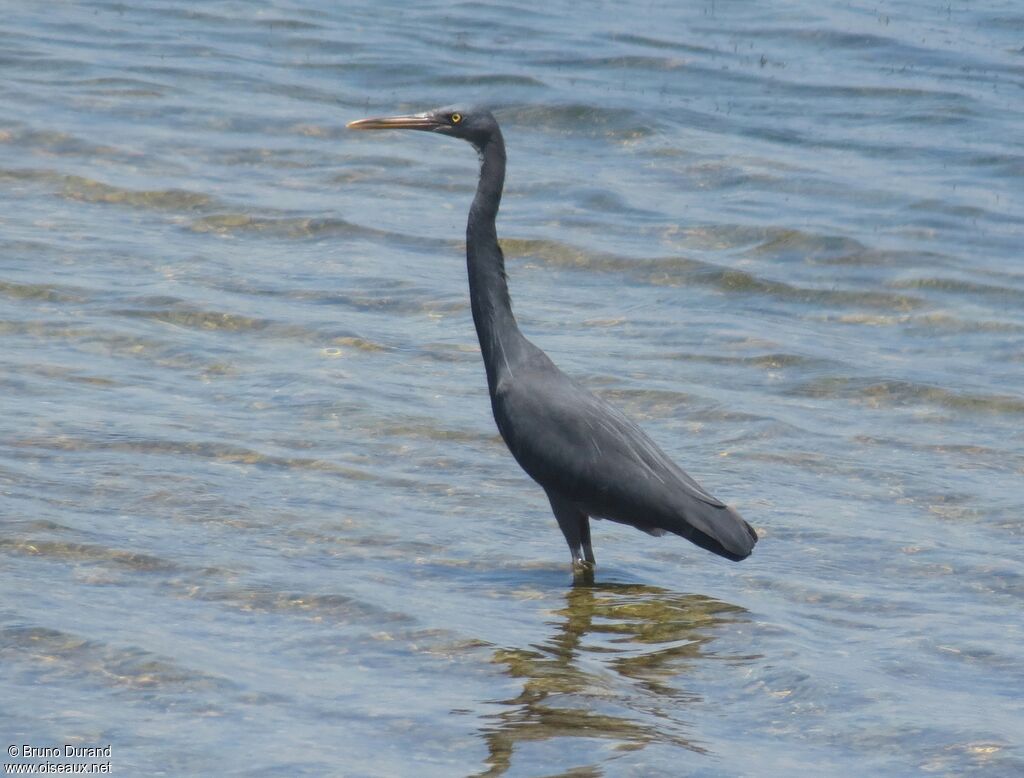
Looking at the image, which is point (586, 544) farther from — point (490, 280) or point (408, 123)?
point (408, 123)

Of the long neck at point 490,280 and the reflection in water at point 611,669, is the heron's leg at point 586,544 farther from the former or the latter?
the long neck at point 490,280

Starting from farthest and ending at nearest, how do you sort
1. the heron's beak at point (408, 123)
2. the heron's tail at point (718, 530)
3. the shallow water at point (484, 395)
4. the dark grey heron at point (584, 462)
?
Answer: 1. the heron's beak at point (408, 123)
2. the dark grey heron at point (584, 462)
3. the heron's tail at point (718, 530)
4. the shallow water at point (484, 395)

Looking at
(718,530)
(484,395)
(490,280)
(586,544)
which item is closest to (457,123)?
(490,280)

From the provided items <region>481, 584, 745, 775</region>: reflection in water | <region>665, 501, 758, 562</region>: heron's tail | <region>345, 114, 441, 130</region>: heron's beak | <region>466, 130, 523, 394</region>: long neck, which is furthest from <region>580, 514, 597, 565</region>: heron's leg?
<region>345, 114, 441, 130</region>: heron's beak

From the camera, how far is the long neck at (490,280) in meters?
7.85

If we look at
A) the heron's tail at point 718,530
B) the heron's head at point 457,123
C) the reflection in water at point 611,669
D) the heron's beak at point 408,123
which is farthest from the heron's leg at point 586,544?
the heron's beak at point 408,123

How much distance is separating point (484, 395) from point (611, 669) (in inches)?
147

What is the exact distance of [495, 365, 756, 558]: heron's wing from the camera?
735cm

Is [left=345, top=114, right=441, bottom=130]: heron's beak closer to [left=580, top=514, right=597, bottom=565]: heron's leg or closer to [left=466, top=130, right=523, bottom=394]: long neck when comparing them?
[left=466, top=130, right=523, bottom=394]: long neck

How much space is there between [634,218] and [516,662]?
7919 millimetres

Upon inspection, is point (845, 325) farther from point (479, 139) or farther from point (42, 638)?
point (42, 638)

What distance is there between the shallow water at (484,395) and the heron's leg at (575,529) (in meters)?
0.24

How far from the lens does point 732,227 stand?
1357 cm

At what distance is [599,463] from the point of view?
24.5 ft
